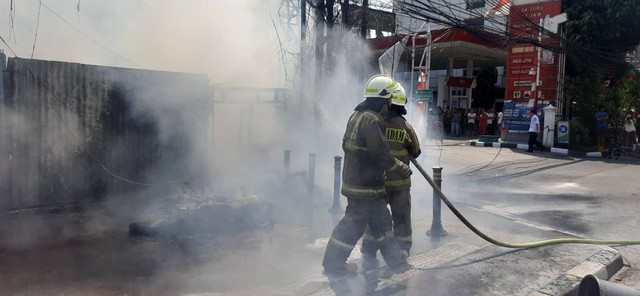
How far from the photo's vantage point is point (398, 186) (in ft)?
13.8

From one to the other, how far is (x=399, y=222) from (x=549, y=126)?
526 inches

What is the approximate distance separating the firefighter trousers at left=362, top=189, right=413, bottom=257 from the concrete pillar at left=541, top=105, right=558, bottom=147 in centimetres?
1313

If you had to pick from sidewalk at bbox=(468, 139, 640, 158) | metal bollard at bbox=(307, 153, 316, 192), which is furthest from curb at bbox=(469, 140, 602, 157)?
metal bollard at bbox=(307, 153, 316, 192)

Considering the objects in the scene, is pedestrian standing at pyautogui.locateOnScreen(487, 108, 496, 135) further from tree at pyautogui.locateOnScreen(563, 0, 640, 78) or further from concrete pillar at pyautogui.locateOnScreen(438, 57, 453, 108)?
tree at pyautogui.locateOnScreen(563, 0, 640, 78)

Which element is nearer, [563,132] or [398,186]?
[398,186]

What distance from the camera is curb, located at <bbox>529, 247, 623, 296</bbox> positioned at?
3807mm

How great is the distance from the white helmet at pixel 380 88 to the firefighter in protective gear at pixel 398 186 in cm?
7

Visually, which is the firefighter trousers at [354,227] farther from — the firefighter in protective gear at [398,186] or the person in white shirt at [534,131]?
the person in white shirt at [534,131]

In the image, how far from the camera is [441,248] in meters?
4.81

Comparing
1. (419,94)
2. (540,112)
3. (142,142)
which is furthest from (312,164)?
(540,112)

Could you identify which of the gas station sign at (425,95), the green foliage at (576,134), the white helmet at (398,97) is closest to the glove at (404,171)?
the white helmet at (398,97)

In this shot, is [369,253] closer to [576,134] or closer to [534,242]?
[534,242]

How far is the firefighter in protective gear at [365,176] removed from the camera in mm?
3836

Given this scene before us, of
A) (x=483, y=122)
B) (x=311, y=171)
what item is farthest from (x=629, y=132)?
(x=311, y=171)
